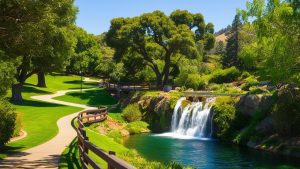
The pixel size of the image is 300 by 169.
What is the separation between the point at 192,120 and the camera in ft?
145

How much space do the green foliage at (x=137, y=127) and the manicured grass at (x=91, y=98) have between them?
16320 mm

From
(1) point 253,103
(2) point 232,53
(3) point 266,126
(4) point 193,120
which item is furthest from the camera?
(2) point 232,53

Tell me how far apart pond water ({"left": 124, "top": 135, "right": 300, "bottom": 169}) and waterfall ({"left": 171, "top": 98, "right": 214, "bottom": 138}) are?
356 centimetres

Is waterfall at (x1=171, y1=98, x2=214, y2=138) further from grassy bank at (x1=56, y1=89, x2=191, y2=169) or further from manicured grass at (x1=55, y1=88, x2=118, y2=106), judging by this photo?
manicured grass at (x1=55, y1=88, x2=118, y2=106)

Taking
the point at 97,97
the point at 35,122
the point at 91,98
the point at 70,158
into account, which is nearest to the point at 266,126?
the point at 35,122

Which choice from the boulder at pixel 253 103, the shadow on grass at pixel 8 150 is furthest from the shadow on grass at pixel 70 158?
the boulder at pixel 253 103

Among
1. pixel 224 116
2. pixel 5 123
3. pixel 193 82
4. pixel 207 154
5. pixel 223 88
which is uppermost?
pixel 193 82

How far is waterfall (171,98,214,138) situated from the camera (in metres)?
42.6

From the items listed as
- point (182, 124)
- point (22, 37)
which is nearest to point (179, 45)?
point (182, 124)

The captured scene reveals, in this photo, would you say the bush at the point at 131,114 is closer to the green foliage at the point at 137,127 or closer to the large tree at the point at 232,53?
the green foliage at the point at 137,127

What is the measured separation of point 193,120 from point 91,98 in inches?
1030

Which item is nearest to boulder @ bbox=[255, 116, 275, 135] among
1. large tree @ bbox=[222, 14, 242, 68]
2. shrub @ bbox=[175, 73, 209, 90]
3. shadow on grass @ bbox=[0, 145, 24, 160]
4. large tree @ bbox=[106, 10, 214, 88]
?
shadow on grass @ bbox=[0, 145, 24, 160]

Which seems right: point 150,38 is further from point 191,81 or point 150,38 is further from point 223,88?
point 223,88

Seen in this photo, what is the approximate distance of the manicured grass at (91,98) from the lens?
63.4m
